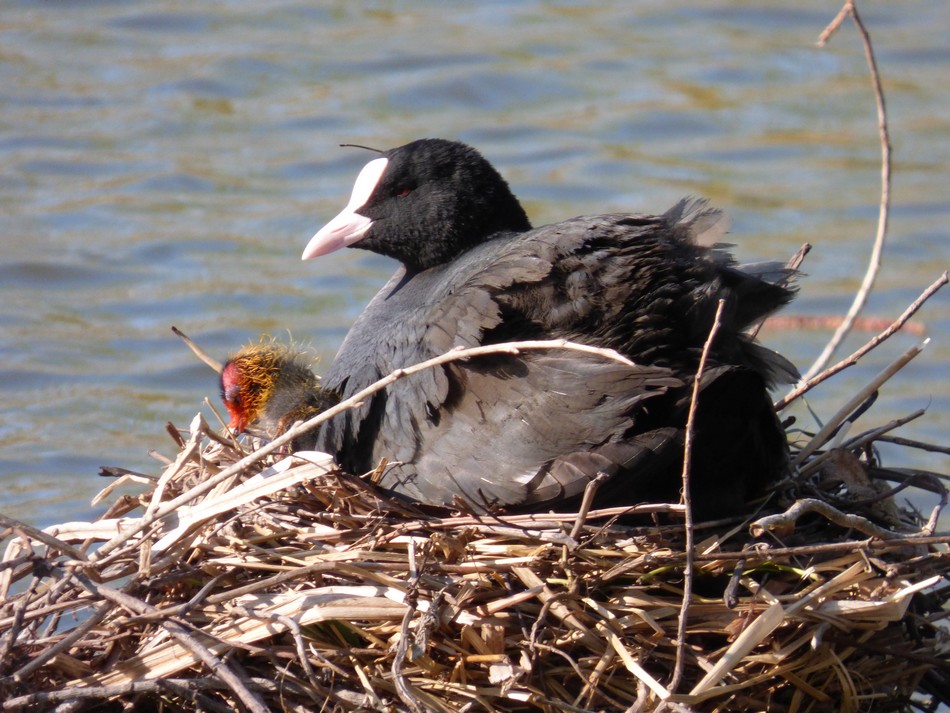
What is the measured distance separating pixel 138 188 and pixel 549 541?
525 centimetres

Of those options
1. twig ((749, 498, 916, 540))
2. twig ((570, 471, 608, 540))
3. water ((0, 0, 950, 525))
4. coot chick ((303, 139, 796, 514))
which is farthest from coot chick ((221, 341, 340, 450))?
water ((0, 0, 950, 525))

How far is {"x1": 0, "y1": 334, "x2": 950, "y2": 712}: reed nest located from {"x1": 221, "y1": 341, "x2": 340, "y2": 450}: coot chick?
48cm

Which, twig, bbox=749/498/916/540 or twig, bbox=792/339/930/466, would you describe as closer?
twig, bbox=749/498/916/540

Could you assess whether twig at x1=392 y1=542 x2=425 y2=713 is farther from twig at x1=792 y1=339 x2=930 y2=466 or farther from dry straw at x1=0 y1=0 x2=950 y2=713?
twig at x1=792 y1=339 x2=930 y2=466

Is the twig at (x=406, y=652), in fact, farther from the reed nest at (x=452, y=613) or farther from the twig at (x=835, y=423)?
the twig at (x=835, y=423)

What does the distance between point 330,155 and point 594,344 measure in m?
5.16

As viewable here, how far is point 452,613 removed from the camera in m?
2.89

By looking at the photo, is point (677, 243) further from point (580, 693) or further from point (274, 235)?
point (274, 235)

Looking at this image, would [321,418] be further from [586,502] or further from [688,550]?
[688,550]

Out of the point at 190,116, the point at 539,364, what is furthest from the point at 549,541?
the point at 190,116

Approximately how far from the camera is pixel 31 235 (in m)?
7.18

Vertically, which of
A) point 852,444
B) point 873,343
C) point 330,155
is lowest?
point 330,155

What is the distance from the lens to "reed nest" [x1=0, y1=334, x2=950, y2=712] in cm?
286

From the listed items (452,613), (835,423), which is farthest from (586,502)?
(835,423)
